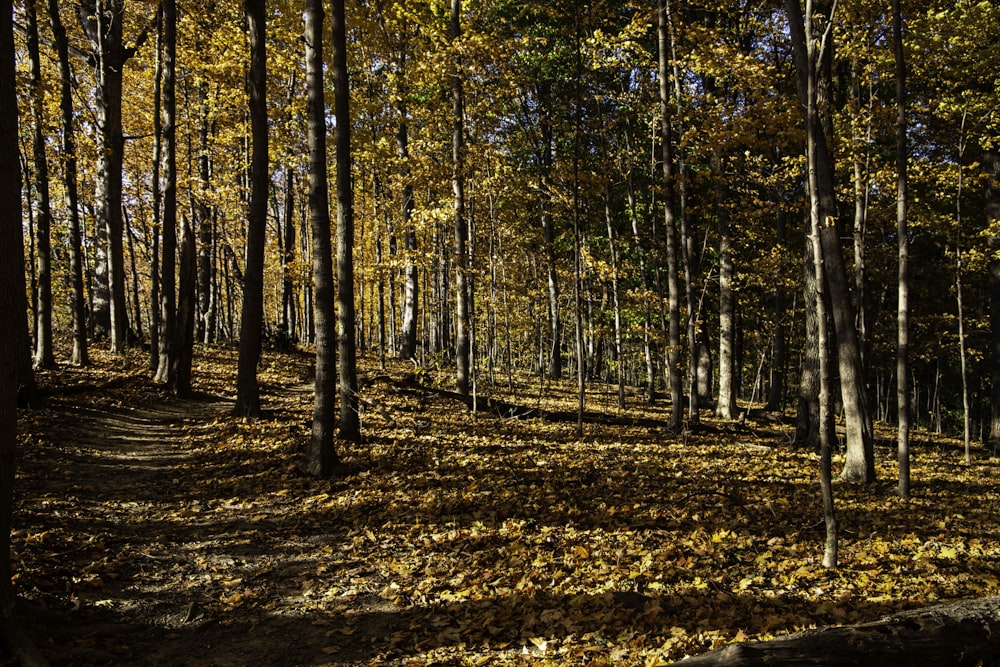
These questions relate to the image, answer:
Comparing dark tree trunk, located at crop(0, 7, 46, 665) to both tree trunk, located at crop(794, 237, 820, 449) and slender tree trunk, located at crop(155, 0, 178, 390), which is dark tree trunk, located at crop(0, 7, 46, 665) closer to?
slender tree trunk, located at crop(155, 0, 178, 390)

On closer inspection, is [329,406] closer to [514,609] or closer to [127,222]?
[514,609]

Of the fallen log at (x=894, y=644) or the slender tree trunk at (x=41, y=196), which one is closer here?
the fallen log at (x=894, y=644)

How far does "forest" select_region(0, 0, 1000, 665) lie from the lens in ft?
15.8

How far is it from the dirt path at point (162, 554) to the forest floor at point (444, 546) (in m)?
0.03

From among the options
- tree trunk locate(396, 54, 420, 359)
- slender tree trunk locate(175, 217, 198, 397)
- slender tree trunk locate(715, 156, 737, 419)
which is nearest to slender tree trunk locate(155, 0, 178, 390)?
slender tree trunk locate(175, 217, 198, 397)

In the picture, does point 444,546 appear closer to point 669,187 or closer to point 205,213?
point 669,187

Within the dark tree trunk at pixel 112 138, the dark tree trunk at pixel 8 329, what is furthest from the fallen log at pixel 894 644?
the dark tree trunk at pixel 112 138

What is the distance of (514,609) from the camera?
515 centimetres

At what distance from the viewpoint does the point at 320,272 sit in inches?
352

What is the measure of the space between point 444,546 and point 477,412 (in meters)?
7.14

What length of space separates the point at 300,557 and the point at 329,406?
285cm

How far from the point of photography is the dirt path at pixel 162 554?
464 centimetres

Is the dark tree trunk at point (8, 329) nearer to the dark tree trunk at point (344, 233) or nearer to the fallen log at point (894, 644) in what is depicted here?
the fallen log at point (894, 644)

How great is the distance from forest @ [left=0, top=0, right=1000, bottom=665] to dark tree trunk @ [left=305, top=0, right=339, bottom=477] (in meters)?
0.05
